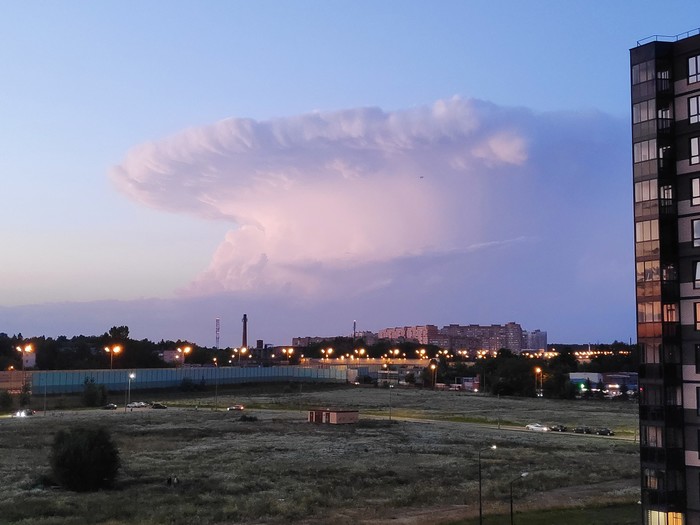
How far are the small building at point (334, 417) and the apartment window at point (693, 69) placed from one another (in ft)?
275

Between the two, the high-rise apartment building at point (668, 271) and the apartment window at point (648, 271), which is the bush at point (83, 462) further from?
the apartment window at point (648, 271)

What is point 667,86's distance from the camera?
42.6 m

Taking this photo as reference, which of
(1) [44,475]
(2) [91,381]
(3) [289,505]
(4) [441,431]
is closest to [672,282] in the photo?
(3) [289,505]

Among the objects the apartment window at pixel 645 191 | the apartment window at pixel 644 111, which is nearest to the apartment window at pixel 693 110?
the apartment window at pixel 644 111

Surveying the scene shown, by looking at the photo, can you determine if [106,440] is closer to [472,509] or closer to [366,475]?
[366,475]

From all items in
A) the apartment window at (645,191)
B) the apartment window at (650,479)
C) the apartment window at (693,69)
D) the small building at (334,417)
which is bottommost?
the small building at (334,417)

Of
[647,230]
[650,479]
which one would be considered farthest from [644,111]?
[650,479]

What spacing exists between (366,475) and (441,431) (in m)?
43.1

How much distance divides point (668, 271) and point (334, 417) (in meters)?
80.7

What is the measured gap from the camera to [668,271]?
41.1 m

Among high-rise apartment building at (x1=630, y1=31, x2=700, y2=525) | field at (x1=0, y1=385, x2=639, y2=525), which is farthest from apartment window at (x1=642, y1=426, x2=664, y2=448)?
field at (x1=0, y1=385, x2=639, y2=525)

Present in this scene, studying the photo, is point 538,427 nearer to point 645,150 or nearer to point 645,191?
point 645,191

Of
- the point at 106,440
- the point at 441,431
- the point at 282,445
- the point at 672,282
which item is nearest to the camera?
the point at 672,282

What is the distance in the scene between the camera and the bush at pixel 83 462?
5916cm
